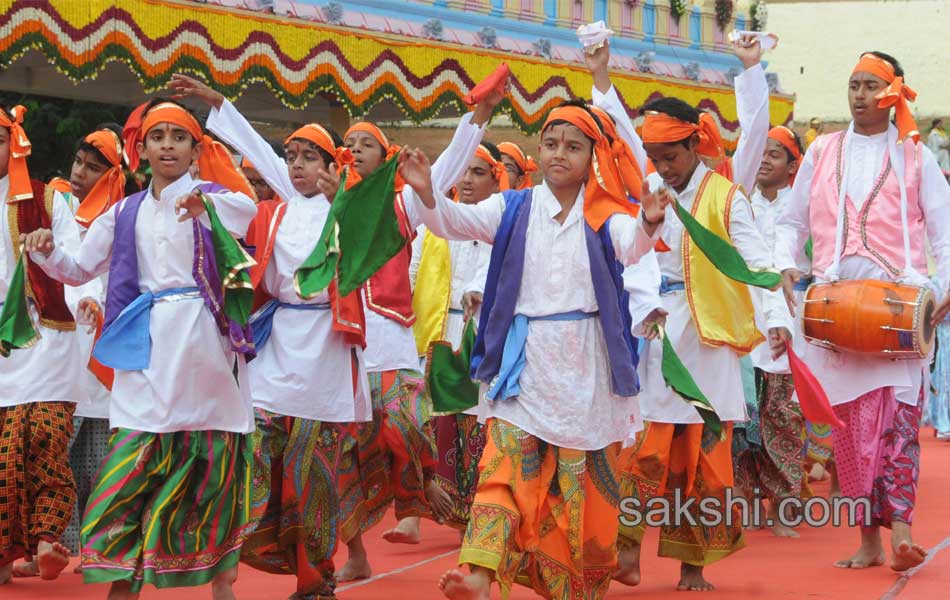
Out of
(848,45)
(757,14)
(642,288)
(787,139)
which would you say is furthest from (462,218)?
(848,45)

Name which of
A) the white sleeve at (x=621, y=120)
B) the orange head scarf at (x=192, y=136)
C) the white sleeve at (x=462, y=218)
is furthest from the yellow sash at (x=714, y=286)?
the orange head scarf at (x=192, y=136)

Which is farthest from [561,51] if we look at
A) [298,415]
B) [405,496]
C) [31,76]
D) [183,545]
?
[183,545]

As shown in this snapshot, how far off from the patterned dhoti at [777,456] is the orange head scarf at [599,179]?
10.2 ft

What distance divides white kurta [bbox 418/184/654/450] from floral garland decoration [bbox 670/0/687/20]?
1158 centimetres

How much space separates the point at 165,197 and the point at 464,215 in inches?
48.3

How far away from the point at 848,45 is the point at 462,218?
107 ft

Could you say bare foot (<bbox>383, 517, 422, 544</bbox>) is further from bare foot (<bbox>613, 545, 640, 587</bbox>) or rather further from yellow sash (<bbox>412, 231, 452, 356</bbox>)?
bare foot (<bbox>613, 545, 640, 587</bbox>)

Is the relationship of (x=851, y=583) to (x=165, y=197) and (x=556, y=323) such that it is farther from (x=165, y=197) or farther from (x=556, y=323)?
(x=165, y=197)

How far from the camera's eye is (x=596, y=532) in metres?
5.76

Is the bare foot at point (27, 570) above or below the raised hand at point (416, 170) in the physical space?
below

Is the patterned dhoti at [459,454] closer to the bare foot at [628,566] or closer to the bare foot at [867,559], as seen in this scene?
the bare foot at [628,566]

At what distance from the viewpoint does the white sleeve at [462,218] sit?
567cm

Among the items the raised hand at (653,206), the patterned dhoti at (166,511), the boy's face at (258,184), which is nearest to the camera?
the raised hand at (653,206)

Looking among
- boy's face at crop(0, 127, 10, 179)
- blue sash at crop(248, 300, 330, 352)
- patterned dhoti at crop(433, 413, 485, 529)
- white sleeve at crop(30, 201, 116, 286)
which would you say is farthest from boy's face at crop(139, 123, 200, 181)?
patterned dhoti at crop(433, 413, 485, 529)
